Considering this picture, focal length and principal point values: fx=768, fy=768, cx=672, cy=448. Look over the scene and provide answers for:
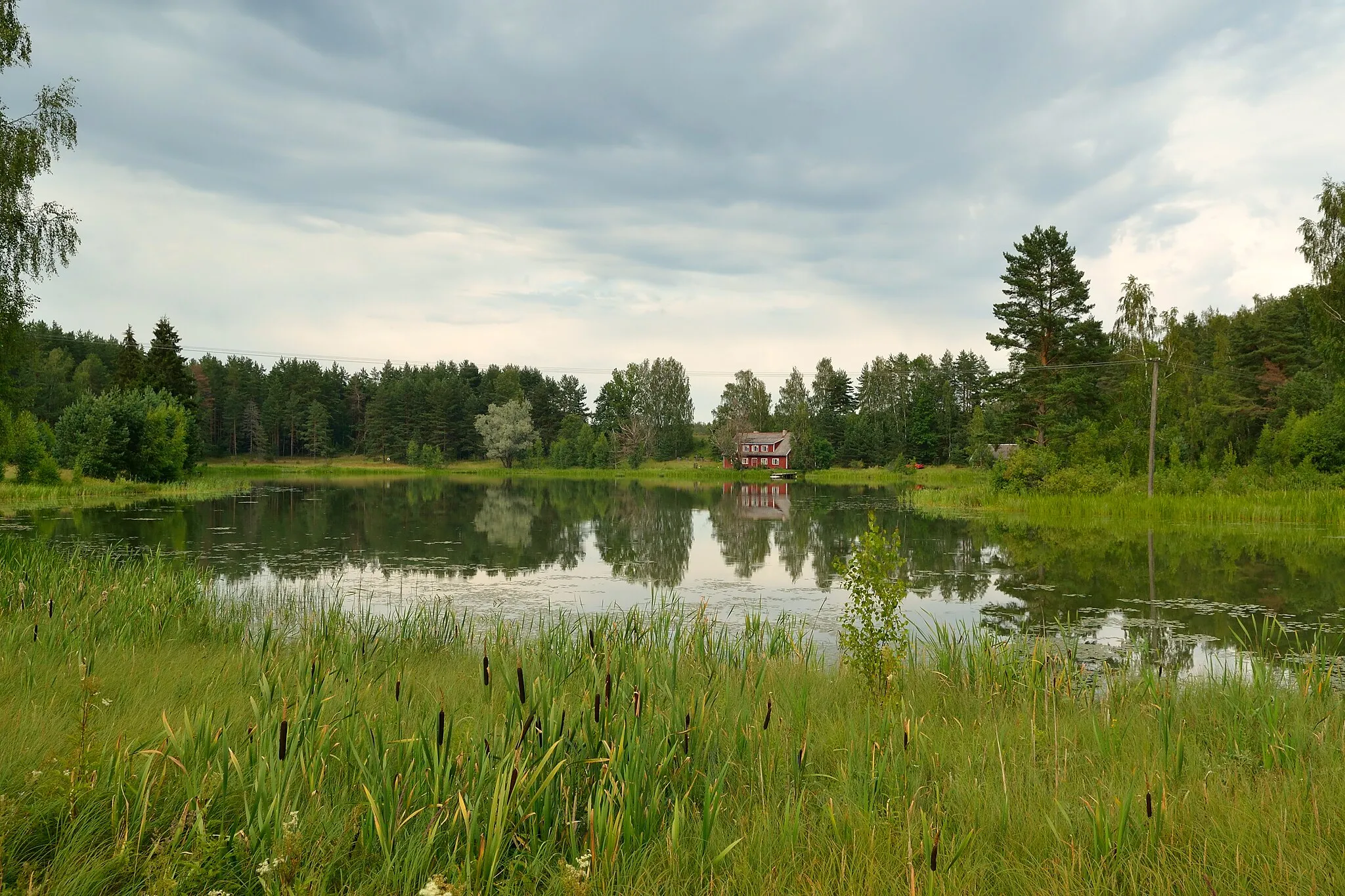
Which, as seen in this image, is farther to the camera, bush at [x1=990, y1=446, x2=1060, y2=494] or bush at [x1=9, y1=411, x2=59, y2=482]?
bush at [x1=990, y1=446, x2=1060, y2=494]

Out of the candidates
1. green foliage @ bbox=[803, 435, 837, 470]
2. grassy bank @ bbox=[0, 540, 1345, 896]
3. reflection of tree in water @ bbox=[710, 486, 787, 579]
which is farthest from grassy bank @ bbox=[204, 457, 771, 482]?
grassy bank @ bbox=[0, 540, 1345, 896]

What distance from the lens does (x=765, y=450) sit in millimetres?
92250

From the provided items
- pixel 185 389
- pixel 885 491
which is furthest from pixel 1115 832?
pixel 185 389

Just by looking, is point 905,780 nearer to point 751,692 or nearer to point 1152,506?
point 751,692

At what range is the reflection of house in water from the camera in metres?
36.1

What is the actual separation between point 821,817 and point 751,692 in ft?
6.81

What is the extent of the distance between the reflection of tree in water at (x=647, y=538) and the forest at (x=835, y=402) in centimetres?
1468

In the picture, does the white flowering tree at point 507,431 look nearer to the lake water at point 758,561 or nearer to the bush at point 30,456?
the lake water at point 758,561

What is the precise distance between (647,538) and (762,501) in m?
23.6

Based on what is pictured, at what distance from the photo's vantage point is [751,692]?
554cm

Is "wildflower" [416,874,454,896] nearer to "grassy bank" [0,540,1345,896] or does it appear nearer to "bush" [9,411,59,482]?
"grassy bank" [0,540,1345,896]

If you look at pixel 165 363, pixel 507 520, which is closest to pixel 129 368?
pixel 165 363

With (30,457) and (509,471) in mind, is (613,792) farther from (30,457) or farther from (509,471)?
(509,471)

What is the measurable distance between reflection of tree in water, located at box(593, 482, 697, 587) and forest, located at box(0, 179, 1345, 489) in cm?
1468
